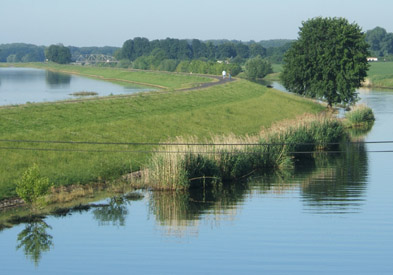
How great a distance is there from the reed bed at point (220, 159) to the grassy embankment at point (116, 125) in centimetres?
342

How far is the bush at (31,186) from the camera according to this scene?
1046 inches

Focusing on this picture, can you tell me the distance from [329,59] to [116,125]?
1335 inches

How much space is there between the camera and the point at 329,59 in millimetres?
70000

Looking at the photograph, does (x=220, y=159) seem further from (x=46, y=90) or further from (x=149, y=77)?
(x=149, y=77)

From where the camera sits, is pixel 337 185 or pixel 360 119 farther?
pixel 360 119

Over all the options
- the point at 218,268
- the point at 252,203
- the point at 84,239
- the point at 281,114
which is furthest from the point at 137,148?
the point at 281,114

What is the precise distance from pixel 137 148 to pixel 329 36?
38838 millimetres

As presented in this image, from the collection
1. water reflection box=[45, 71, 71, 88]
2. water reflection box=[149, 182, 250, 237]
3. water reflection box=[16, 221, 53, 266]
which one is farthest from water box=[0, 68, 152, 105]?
water reflection box=[16, 221, 53, 266]

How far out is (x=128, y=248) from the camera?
23125mm

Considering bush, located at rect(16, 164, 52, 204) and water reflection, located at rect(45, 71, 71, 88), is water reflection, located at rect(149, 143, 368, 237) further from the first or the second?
water reflection, located at rect(45, 71, 71, 88)

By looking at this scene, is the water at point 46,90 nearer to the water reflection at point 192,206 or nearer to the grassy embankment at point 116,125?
the grassy embankment at point 116,125

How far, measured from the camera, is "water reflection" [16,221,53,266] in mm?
23000

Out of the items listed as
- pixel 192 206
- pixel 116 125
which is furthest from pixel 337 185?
pixel 116 125

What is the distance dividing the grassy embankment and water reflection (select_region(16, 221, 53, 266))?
11.3 ft
